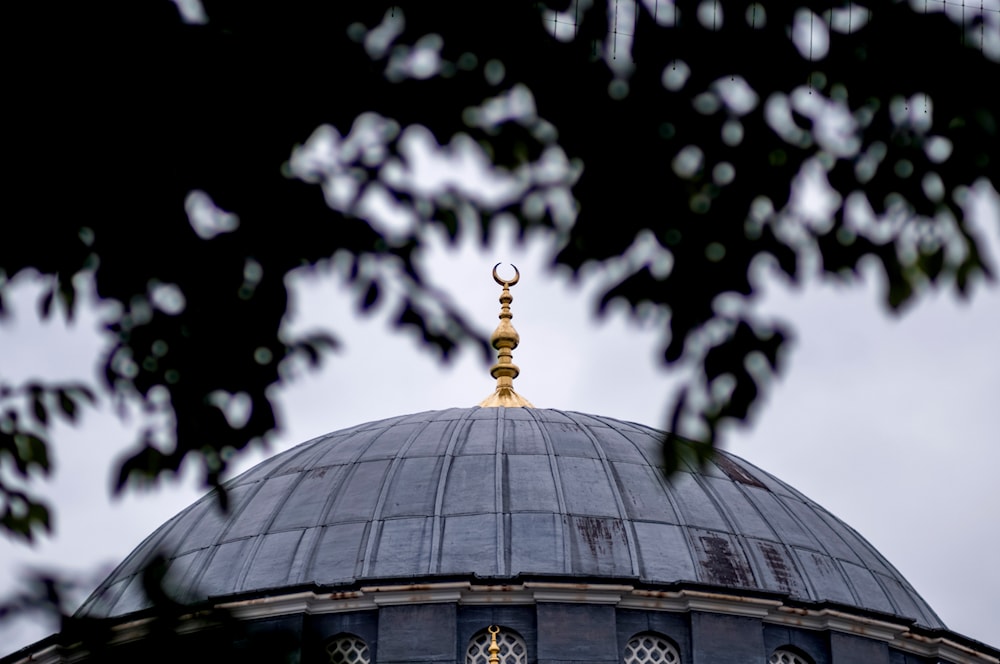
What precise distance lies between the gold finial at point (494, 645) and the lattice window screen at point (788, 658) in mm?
4225

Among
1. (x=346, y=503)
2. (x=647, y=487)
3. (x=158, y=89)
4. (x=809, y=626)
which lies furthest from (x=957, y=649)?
(x=158, y=89)

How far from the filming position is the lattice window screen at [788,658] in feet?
89.4

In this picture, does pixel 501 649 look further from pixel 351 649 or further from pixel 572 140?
pixel 572 140

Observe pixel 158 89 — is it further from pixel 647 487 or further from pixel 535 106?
A: pixel 647 487

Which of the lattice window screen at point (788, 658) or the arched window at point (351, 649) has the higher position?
the lattice window screen at point (788, 658)

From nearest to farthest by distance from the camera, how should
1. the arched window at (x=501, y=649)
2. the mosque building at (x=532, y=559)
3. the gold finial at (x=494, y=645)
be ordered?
the gold finial at (x=494, y=645) < the arched window at (x=501, y=649) < the mosque building at (x=532, y=559)

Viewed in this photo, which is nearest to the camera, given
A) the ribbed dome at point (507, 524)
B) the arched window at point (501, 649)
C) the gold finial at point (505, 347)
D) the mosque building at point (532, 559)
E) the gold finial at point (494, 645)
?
the gold finial at point (494, 645)

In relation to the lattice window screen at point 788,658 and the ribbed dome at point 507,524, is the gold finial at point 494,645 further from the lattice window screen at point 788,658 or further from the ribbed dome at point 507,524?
the lattice window screen at point 788,658

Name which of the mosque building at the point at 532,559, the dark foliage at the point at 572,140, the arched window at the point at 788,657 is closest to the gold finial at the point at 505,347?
the mosque building at the point at 532,559

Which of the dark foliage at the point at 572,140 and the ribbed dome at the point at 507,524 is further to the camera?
the ribbed dome at the point at 507,524

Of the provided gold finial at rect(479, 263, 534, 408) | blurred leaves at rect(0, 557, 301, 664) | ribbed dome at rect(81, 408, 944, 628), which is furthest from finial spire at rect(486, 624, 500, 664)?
blurred leaves at rect(0, 557, 301, 664)

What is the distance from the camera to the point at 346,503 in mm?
29141

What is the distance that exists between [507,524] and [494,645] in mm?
2998

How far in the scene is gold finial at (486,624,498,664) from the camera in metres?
25.3
